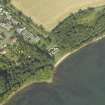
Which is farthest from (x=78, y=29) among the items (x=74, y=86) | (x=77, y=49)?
(x=74, y=86)

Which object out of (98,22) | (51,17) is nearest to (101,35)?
(98,22)

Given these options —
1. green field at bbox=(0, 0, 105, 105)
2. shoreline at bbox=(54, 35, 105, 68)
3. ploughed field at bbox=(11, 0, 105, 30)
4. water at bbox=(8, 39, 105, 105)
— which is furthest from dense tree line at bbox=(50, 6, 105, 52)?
water at bbox=(8, 39, 105, 105)

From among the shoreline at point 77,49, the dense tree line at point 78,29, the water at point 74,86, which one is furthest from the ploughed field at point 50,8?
the water at point 74,86

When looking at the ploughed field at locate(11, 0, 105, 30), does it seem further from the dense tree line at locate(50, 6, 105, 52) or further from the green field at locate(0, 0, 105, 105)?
the dense tree line at locate(50, 6, 105, 52)

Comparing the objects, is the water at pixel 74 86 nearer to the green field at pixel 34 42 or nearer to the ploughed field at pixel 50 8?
the green field at pixel 34 42

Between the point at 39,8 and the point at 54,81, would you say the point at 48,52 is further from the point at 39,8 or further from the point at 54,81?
the point at 39,8

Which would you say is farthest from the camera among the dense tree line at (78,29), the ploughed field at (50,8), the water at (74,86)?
the ploughed field at (50,8)
